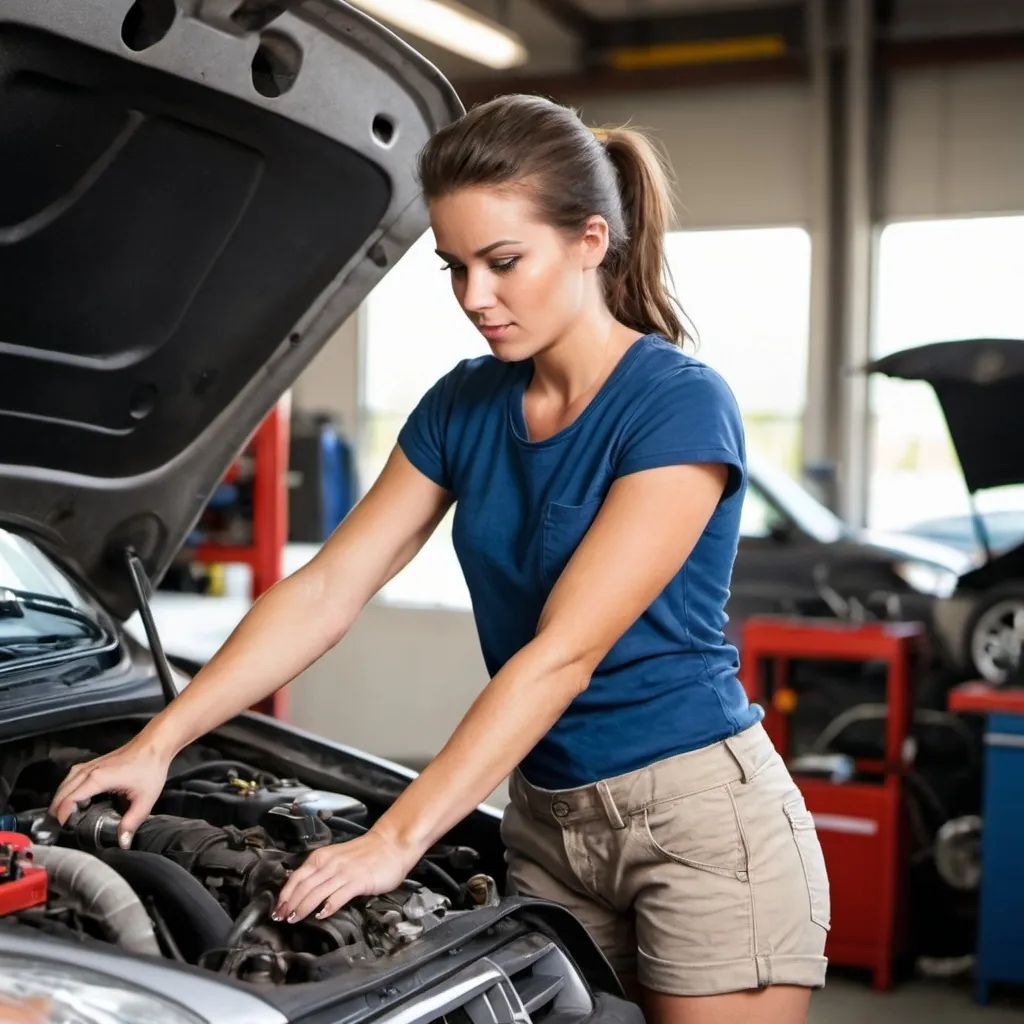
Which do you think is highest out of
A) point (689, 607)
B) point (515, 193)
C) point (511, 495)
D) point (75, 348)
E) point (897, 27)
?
point (897, 27)

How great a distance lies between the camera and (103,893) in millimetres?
1390

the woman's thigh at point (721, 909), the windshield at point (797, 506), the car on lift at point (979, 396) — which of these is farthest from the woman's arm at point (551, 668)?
the windshield at point (797, 506)

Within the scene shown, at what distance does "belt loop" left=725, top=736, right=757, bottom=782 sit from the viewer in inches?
61.4

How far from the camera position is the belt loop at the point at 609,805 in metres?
1.54

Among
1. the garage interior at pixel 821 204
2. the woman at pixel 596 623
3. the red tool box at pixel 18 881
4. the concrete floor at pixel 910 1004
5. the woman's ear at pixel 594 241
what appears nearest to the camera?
the red tool box at pixel 18 881

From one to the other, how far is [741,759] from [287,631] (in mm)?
548

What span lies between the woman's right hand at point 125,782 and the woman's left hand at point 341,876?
0.29m

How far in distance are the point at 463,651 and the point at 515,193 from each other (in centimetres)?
468

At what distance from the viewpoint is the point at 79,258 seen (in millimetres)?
1828

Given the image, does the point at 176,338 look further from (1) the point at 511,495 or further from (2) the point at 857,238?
(2) the point at 857,238

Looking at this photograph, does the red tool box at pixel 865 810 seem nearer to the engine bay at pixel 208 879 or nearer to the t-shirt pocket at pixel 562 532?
the engine bay at pixel 208 879

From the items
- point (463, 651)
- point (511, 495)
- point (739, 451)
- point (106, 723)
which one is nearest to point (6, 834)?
point (106, 723)

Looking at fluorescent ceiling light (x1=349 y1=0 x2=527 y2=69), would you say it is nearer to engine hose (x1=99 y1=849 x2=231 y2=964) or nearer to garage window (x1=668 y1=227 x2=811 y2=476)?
garage window (x1=668 y1=227 x2=811 y2=476)

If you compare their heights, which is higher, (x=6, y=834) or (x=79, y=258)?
(x=79, y=258)
